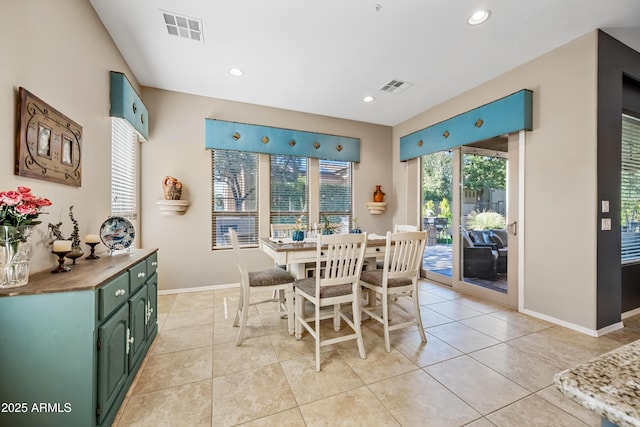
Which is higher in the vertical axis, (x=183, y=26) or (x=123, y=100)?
(x=183, y=26)

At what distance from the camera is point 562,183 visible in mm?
2818

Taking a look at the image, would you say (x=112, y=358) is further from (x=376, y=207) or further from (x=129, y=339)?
(x=376, y=207)

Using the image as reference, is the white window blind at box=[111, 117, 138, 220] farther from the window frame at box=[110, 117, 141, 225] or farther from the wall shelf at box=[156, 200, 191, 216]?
the wall shelf at box=[156, 200, 191, 216]

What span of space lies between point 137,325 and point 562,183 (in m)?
4.22

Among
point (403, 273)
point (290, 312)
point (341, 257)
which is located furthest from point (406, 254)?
point (290, 312)

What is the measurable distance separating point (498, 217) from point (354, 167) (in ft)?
8.29

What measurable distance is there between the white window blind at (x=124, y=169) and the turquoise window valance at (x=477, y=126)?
4294mm

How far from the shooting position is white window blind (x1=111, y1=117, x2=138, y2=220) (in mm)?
2928

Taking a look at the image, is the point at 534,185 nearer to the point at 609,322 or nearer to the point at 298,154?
the point at 609,322

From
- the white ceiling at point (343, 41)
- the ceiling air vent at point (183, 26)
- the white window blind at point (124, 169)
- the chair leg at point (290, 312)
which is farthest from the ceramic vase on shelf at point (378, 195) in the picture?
the white window blind at point (124, 169)

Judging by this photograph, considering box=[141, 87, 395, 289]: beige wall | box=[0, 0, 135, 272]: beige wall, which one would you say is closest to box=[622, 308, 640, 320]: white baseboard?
box=[141, 87, 395, 289]: beige wall

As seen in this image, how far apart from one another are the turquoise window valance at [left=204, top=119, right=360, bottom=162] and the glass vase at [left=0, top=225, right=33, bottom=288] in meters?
2.89

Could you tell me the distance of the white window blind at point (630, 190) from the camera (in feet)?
10.0

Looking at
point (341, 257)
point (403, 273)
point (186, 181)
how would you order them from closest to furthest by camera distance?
point (341, 257) → point (403, 273) → point (186, 181)
